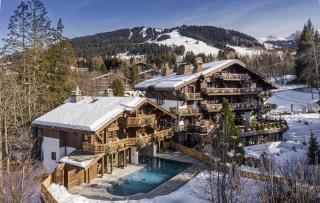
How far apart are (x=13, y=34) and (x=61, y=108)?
1019 cm

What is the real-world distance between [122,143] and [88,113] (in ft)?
11.6

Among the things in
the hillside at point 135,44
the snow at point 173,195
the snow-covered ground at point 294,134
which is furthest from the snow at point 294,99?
the hillside at point 135,44

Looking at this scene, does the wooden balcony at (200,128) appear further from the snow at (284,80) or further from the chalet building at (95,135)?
the snow at (284,80)

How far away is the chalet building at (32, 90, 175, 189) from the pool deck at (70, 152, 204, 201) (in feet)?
2.22

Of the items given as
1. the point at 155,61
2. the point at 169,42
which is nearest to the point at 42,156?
the point at 155,61

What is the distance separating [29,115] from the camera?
102 feet

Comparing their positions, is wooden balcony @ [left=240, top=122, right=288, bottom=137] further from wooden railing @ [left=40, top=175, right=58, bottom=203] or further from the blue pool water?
wooden railing @ [left=40, top=175, right=58, bottom=203]

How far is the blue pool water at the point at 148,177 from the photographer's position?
21688 millimetres

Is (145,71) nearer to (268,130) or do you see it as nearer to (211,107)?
(211,107)

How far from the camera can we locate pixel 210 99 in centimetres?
3469

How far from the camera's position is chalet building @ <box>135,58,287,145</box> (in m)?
31.7

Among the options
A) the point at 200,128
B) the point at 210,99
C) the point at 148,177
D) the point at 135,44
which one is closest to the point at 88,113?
the point at 148,177

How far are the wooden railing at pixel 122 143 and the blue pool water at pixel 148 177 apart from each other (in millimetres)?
2067

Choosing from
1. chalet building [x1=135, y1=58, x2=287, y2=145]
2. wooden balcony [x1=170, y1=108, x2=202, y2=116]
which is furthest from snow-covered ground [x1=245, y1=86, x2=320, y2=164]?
wooden balcony [x1=170, y1=108, x2=202, y2=116]
